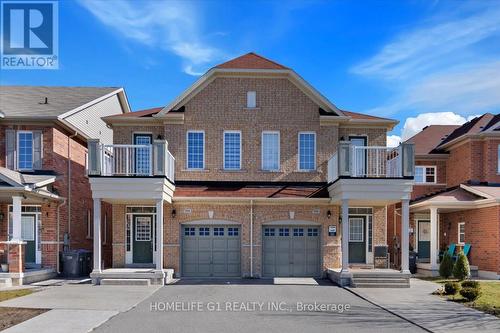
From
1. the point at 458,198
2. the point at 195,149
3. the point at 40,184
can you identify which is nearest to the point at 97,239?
the point at 40,184

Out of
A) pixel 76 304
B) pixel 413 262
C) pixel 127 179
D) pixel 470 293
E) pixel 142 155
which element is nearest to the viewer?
pixel 76 304

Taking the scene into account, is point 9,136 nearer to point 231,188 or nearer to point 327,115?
point 231,188

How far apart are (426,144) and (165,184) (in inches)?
641

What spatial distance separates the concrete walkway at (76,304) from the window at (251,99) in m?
8.77

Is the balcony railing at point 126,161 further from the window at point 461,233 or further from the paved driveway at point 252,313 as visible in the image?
the window at point 461,233

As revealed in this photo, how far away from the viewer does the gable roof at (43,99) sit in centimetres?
2162

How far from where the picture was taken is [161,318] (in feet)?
39.4

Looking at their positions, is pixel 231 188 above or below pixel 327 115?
below

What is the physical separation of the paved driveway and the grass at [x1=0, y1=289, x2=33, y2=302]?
408cm

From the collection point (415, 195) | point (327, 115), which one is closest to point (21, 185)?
point (327, 115)

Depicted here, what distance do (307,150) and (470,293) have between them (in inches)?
366

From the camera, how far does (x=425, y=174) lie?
2795 centimetres

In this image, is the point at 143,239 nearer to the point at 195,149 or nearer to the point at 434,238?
the point at 195,149

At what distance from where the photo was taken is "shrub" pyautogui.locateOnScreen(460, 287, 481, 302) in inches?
583
